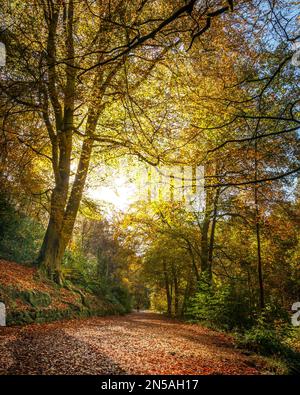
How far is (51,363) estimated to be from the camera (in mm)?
3594

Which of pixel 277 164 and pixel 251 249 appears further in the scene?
pixel 251 249

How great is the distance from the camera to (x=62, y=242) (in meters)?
9.91

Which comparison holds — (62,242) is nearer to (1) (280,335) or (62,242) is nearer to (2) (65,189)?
(2) (65,189)

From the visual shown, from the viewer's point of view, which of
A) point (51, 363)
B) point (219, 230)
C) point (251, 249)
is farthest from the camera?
point (219, 230)

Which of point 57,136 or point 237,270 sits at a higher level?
point 57,136

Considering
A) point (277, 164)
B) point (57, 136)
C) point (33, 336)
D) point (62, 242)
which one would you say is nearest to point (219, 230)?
point (277, 164)

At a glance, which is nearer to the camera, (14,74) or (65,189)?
(14,74)

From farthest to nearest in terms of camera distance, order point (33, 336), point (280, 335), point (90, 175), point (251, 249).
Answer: point (251, 249)
point (90, 175)
point (280, 335)
point (33, 336)

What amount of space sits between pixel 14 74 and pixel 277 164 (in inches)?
295
